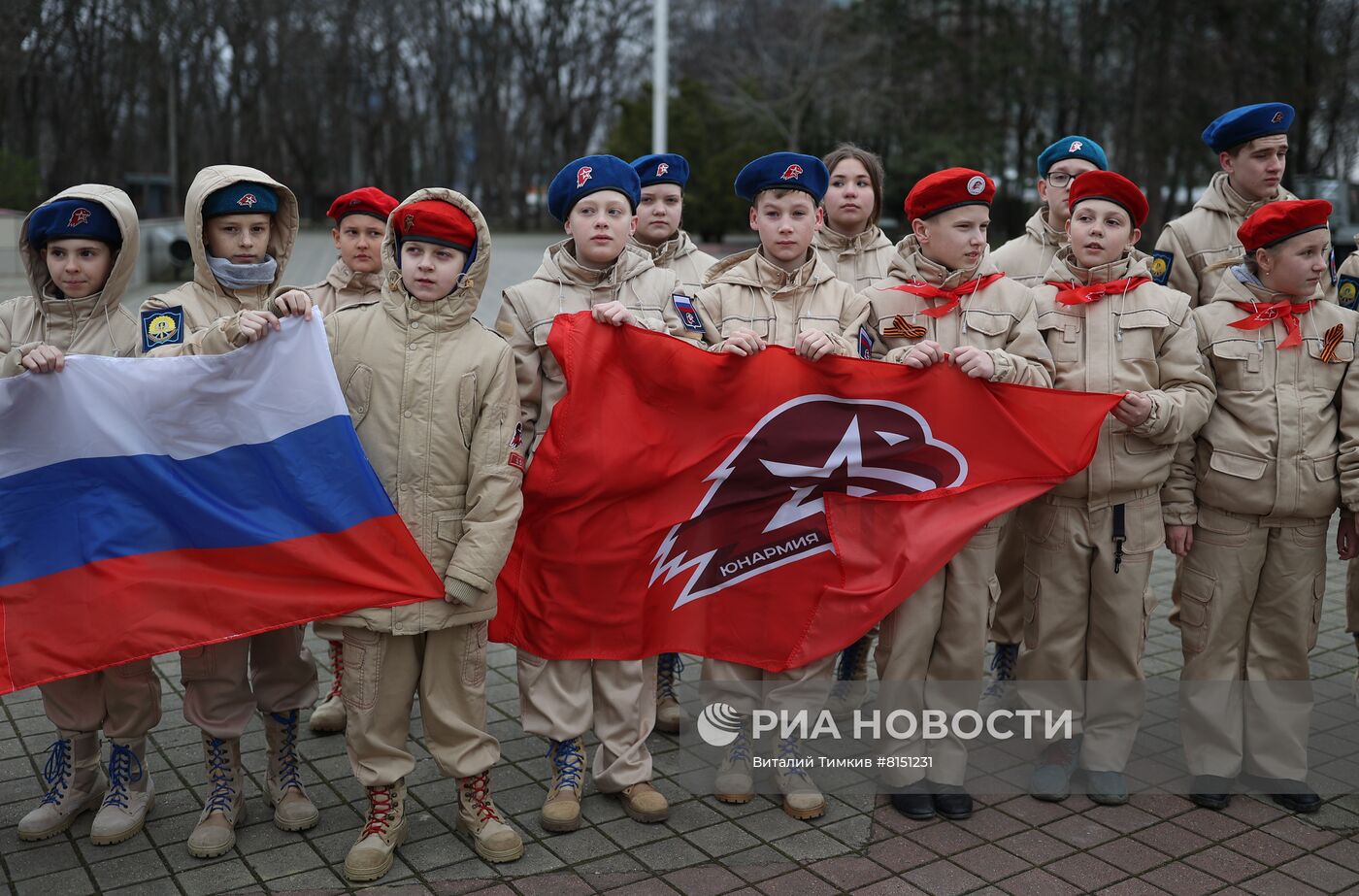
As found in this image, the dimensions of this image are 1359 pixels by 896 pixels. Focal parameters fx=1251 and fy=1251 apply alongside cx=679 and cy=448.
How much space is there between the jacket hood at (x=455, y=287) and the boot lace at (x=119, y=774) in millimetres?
1817

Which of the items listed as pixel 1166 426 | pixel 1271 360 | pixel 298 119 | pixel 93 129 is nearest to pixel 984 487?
pixel 1166 426

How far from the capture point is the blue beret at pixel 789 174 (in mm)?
4613

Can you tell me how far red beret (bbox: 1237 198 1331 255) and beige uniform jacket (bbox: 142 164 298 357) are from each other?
11.3 feet

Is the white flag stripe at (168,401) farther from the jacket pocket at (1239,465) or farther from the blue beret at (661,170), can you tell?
the jacket pocket at (1239,465)

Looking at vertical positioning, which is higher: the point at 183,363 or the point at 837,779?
the point at 183,363

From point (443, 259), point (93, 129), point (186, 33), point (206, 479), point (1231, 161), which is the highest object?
point (186, 33)

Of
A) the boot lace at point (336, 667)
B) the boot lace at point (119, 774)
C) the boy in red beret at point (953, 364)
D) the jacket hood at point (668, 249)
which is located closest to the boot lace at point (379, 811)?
the boot lace at point (119, 774)

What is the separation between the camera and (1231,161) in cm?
547

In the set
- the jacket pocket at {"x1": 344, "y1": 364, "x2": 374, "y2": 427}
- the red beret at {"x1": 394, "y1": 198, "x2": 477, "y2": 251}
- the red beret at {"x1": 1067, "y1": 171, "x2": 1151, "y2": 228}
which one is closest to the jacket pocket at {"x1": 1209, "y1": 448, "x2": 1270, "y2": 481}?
the red beret at {"x1": 1067, "y1": 171, "x2": 1151, "y2": 228}

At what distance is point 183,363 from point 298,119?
53.5 metres

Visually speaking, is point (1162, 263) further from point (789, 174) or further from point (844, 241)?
point (789, 174)

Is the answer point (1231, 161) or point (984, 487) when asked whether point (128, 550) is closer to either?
point (984, 487)

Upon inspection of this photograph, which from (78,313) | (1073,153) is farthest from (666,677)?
(1073,153)

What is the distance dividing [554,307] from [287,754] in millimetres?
1888
